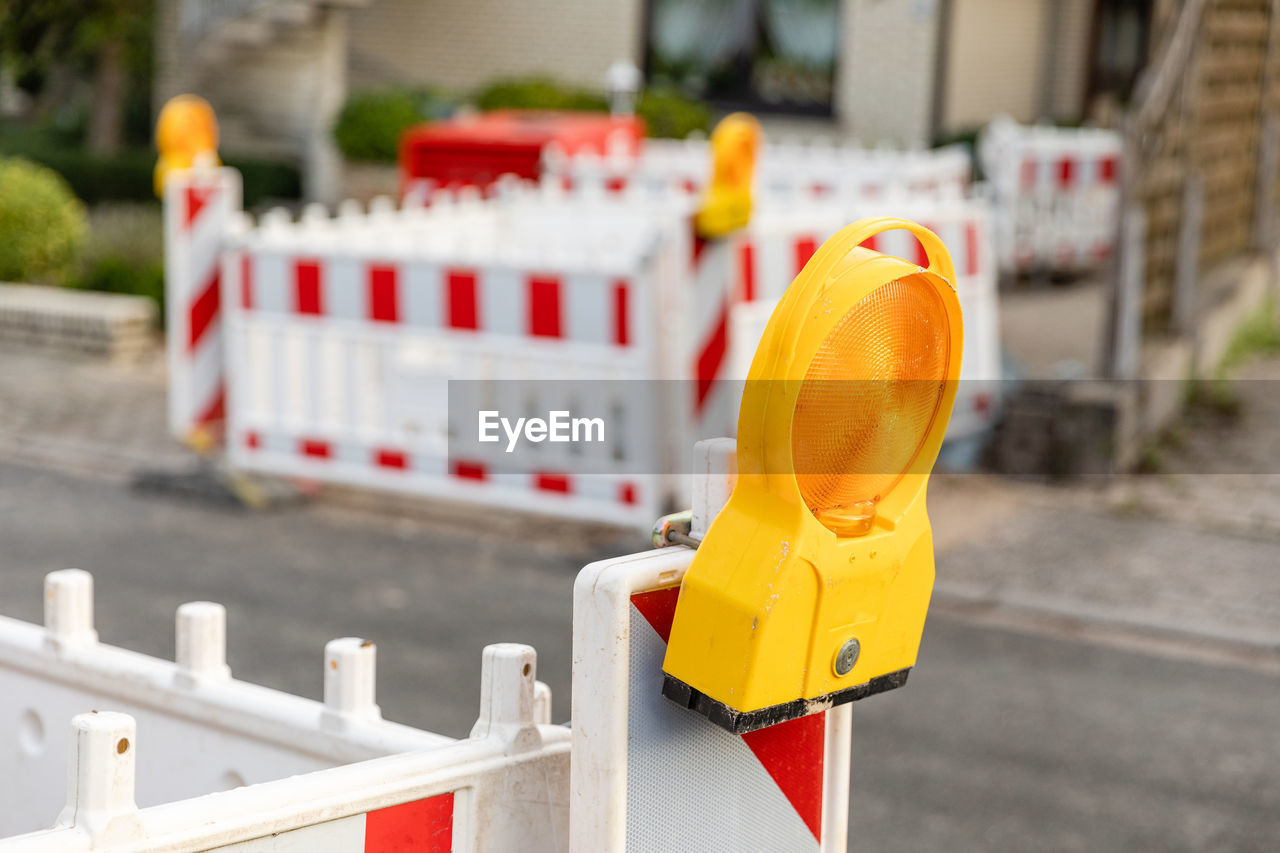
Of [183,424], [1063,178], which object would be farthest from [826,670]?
[1063,178]

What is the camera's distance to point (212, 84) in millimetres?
21797

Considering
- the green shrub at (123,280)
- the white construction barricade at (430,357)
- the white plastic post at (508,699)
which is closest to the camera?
the white plastic post at (508,699)

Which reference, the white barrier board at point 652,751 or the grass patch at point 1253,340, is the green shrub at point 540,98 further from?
the white barrier board at point 652,751

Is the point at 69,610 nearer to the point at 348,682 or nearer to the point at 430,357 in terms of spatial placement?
the point at 348,682

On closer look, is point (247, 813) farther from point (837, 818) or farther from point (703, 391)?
point (703, 391)

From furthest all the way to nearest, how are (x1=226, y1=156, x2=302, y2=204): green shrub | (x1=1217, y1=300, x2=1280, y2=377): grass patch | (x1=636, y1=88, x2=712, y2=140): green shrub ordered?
(x1=226, y1=156, x2=302, y2=204): green shrub < (x1=636, y1=88, x2=712, y2=140): green shrub < (x1=1217, y1=300, x2=1280, y2=377): grass patch

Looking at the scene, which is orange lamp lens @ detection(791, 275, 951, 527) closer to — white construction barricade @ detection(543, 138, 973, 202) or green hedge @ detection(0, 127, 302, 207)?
white construction barricade @ detection(543, 138, 973, 202)

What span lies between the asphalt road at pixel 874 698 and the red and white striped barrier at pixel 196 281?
1.81ft

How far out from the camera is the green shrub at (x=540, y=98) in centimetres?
2077

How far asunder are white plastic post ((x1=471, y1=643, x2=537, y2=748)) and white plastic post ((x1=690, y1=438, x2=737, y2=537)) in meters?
0.25

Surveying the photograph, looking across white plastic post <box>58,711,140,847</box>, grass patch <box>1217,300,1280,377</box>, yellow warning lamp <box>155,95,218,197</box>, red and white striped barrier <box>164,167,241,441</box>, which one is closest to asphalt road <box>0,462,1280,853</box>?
red and white striped barrier <box>164,167,241,441</box>

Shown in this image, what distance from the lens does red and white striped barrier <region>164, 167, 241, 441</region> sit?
785 centimetres

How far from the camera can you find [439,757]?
6.56 feet

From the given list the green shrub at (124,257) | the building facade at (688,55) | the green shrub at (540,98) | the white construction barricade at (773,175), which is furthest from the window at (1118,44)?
the green shrub at (124,257)
